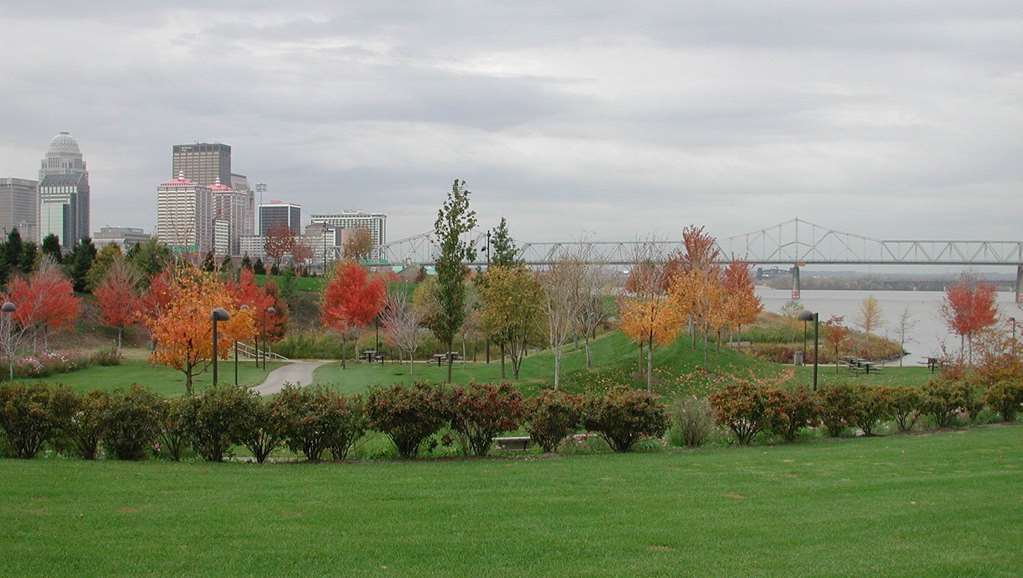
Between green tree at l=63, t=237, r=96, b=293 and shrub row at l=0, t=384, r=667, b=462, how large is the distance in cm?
4544

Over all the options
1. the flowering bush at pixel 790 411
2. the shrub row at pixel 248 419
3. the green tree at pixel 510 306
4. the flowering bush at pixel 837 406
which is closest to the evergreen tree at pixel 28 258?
the green tree at pixel 510 306

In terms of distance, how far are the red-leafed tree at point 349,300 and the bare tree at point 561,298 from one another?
10.1m

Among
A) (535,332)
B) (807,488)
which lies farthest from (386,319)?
(807,488)

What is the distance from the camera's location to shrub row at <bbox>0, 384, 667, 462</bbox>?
13266mm

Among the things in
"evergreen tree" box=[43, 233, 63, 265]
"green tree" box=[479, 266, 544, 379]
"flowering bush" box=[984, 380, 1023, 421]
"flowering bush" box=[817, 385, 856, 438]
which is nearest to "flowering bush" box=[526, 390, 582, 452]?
"flowering bush" box=[817, 385, 856, 438]

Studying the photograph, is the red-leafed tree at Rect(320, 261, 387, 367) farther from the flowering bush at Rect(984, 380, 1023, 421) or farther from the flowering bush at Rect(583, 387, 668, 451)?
the flowering bush at Rect(984, 380, 1023, 421)

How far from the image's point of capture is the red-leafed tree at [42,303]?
38.8 m

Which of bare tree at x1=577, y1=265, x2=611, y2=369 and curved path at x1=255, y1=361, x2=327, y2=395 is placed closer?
curved path at x1=255, y1=361, x2=327, y2=395

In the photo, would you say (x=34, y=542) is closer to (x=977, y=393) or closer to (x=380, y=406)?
(x=380, y=406)

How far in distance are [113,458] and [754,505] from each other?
963cm

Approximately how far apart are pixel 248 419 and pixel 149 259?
160ft

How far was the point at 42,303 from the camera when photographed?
129 feet

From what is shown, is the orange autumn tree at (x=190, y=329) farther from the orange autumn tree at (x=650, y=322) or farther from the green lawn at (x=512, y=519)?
the orange autumn tree at (x=650, y=322)

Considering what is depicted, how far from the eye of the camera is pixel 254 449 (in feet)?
45.0
